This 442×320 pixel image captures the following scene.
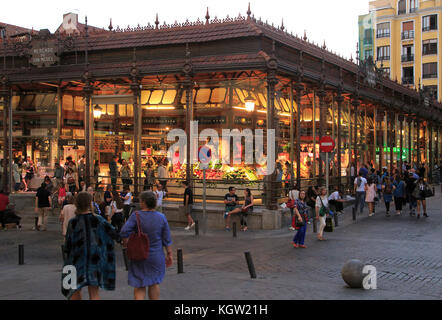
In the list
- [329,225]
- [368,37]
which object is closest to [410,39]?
[368,37]

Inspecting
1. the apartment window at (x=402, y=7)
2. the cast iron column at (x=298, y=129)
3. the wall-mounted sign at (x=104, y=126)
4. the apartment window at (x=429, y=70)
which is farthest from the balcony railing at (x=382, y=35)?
the wall-mounted sign at (x=104, y=126)

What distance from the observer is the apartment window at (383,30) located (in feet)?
240

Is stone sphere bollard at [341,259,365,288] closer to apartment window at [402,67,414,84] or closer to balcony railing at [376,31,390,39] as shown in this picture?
apartment window at [402,67,414,84]

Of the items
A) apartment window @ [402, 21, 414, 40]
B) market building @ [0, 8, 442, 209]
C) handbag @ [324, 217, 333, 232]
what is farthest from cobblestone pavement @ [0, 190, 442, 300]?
apartment window @ [402, 21, 414, 40]

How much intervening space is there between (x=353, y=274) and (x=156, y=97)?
14.1 meters

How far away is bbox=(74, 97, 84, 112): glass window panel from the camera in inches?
945

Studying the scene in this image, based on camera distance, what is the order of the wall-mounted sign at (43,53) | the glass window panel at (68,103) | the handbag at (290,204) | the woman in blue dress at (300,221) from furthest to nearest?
1. the glass window panel at (68,103)
2. the wall-mounted sign at (43,53)
3. the handbag at (290,204)
4. the woman in blue dress at (300,221)

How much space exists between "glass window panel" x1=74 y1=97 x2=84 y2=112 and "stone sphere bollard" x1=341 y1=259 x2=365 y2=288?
17.7m

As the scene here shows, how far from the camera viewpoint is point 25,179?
78.7ft

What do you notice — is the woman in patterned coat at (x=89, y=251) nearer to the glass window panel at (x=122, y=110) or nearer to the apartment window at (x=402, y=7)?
the glass window panel at (x=122, y=110)

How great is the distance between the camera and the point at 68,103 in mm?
23938

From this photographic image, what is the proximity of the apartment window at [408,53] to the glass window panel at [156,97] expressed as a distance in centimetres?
5736

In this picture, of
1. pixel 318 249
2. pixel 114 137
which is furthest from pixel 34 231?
pixel 318 249
